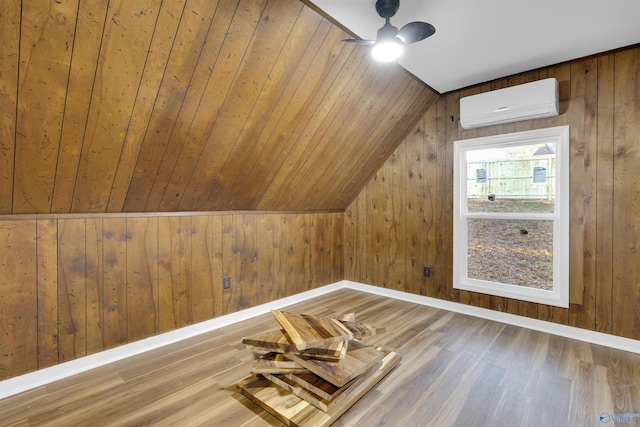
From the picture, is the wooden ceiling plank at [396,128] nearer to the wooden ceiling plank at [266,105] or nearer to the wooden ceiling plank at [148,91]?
the wooden ceiling plank at [266,105]

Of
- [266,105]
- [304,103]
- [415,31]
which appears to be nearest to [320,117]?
[304,103]

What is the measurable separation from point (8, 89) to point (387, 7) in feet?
6.72

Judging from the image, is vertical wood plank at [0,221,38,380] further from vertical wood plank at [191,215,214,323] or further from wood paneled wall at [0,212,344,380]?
vertical wood plank at [191,215,214,323]

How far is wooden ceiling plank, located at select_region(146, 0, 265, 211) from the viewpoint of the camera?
5.85 feet

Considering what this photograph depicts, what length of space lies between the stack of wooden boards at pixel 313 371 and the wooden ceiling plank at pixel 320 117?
1.38m

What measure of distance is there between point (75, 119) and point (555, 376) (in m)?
3.41

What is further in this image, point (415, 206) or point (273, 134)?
point (415, 206)

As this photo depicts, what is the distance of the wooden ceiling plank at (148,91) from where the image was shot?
62.2 inches

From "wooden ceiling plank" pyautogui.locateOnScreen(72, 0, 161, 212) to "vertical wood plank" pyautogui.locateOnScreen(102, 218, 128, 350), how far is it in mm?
257

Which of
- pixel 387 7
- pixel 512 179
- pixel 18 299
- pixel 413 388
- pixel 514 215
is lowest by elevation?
pixel 413 388

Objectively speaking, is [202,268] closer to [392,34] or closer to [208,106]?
[208,106]

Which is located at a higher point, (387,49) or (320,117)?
(387,49)

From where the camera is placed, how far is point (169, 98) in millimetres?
A: 1877

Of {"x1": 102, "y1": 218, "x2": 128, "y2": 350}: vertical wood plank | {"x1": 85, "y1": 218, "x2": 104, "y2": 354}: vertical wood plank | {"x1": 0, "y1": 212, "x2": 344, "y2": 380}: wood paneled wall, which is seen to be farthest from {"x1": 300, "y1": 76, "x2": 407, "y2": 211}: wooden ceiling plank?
{"x1": 85, "y1": 218, "x2": 104, "y2": 354}: vertical wood plank
